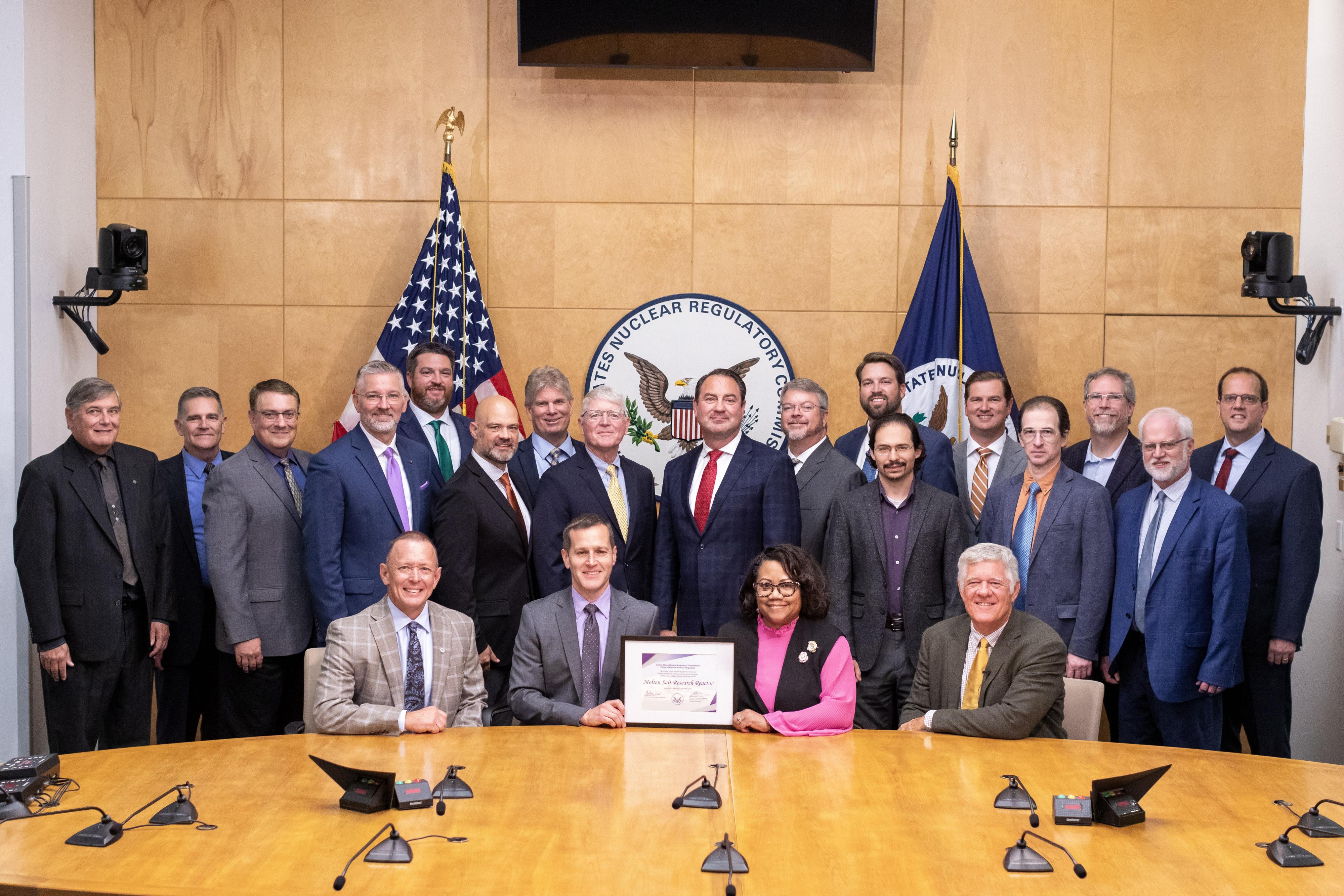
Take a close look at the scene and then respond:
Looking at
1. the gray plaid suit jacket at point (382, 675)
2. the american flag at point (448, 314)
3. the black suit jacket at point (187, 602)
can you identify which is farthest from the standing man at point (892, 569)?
the black suit jacket at point (187, 602)

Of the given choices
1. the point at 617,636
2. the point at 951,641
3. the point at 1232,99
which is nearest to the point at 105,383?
the point at 617,636

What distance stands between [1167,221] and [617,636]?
3857 millimetres

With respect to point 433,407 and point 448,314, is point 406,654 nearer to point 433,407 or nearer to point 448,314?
point 433,407

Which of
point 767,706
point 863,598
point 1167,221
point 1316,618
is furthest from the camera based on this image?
point 1167,221

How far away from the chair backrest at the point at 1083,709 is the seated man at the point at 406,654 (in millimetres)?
278

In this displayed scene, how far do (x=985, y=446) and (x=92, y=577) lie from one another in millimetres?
3525

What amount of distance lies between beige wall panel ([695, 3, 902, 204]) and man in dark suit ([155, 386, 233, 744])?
2.63m

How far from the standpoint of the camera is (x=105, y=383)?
14.6ft

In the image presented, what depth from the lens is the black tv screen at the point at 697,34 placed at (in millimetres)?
5766

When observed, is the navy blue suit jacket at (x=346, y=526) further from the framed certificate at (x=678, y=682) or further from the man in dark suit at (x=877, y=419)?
the man in dark suit at (x=877, y=419)

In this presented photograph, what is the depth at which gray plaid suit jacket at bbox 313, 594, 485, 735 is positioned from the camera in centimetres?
331

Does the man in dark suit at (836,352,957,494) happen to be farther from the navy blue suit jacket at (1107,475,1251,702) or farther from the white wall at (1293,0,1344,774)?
the white wall at (1293,0,1344,774)

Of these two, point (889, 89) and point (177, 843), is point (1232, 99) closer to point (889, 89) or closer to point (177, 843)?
point (889, 89)

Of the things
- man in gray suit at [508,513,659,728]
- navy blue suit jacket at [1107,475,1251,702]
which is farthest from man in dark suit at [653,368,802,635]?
navy blue suit jacket at [1107,475,1251,702]
